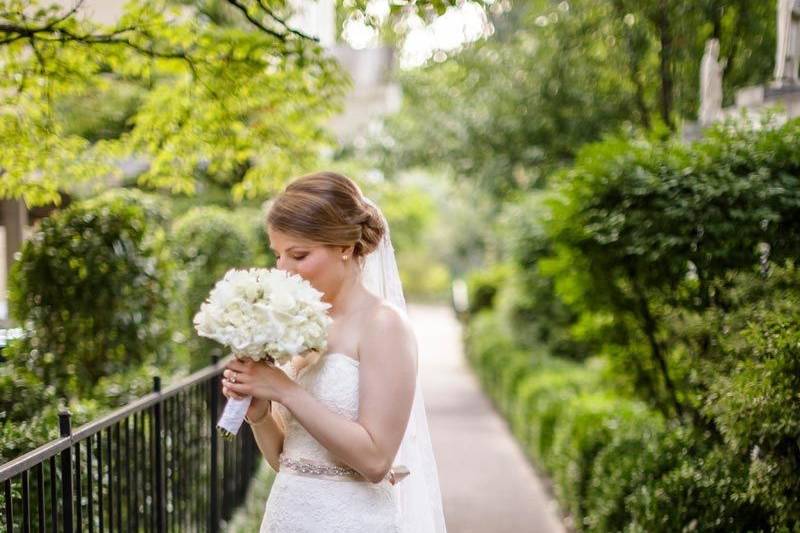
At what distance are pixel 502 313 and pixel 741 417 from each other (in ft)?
34.4

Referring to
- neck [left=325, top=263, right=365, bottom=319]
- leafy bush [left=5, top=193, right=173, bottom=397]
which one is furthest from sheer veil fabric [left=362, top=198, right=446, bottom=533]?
leafy bush [left=5, top=193, right=173, bottom=397]

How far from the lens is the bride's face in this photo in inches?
94.2

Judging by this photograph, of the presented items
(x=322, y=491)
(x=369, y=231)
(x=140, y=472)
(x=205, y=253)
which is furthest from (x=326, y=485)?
(x=205, y=253)

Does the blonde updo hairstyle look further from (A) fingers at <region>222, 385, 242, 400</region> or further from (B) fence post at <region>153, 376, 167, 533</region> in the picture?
(B) fence post at <region>153, 376, 167, 533</region>

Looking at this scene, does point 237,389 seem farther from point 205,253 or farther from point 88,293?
point 205,253

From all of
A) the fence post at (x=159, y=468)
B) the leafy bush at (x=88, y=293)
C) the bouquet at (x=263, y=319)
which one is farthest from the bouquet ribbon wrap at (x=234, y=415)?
the leafy bush at (x=88, y=293)

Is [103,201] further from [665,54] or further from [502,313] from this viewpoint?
[502,313]

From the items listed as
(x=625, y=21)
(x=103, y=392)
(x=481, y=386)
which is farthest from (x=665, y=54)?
(x=481, y=386)

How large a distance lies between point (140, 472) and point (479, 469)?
5903 mm

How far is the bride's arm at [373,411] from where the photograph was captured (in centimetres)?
221

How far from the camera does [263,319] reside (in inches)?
84.1

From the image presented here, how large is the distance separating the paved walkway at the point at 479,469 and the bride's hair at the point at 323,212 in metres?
4.92

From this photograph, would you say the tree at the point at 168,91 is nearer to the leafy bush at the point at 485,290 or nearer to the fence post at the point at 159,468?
the fence post at the point at 159,468

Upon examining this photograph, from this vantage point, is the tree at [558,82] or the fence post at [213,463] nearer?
the fence post at [213,463]
